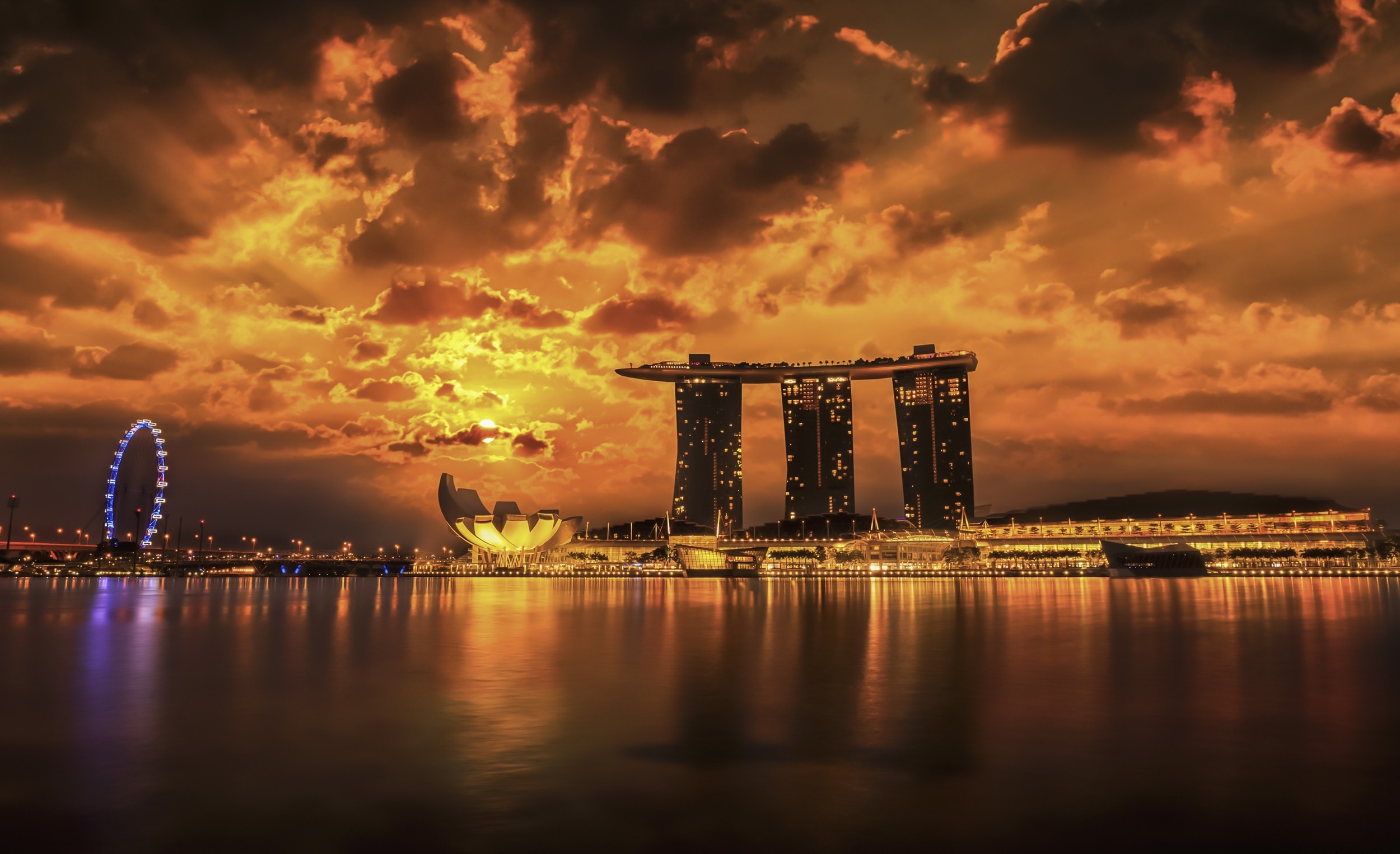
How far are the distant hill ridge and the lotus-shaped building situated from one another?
298 feet

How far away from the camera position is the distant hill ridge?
549 ft

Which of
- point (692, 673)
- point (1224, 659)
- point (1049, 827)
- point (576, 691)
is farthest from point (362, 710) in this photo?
point (1224, 659)

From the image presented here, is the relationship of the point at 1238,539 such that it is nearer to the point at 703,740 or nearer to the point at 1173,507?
the point at 1173,507

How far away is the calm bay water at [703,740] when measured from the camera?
1081 cm

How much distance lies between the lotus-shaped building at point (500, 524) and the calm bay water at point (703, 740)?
4568 inches

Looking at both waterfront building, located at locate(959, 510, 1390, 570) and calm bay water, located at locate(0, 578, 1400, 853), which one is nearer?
calm bay water, located at locate(0, 578, 1400, 853)

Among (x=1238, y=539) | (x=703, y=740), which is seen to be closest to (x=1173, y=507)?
(x=1238, y=539)

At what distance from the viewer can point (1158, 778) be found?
1312cm

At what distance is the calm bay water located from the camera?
35.5 feet

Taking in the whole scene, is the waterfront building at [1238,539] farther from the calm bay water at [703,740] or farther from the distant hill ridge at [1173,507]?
the calm bay water at [703,740]

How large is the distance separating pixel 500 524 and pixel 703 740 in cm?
14227

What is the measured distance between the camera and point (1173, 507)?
175 m

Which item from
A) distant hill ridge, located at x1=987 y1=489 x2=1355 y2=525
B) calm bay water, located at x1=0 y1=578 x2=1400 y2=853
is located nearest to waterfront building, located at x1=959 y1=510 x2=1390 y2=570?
distant hill ridge, located at x1=987 y1=489 x2=1355 y2=525

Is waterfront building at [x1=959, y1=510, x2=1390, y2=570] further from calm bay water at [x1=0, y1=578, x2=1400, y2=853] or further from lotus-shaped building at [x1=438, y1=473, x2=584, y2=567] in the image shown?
calm bay water at [x1=0, y1=578, x2=1400, y2=853]
